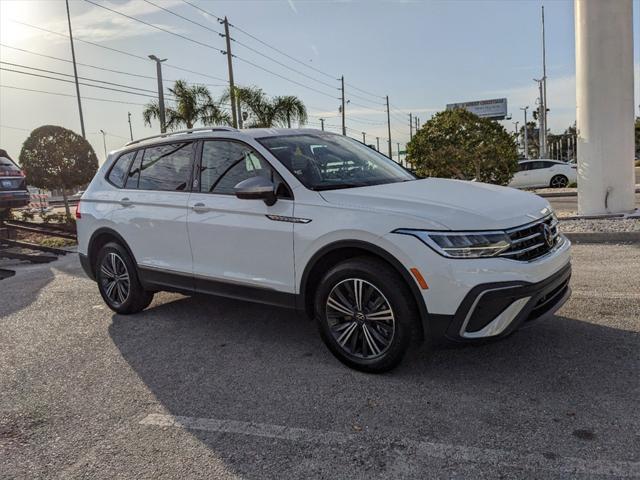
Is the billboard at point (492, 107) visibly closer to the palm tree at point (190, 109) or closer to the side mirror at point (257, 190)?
the palm tree at point (190, 109)

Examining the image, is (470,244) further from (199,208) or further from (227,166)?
(199,208)

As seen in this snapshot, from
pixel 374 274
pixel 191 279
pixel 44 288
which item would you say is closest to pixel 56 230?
pixel 44 288

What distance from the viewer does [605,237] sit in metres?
8.30

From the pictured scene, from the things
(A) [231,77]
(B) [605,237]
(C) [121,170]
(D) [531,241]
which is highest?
(A) [231,77]

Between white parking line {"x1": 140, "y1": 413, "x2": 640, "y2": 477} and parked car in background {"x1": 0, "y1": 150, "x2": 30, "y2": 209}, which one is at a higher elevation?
parked car in background {"x1": 0, "y1": 150, "x2": 30, "y2": 209}

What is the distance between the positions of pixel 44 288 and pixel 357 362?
215 inches

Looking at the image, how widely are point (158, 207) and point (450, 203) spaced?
275cm

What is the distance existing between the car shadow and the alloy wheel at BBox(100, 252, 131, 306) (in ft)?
2.67

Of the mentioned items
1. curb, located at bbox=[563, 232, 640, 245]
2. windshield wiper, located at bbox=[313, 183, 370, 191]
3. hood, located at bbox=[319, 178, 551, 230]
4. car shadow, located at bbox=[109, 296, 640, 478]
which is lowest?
car shadow, located at bbox=[109, 296, 640, 478]

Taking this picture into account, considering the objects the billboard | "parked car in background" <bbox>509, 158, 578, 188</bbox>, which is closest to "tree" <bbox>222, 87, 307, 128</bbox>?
"parked car in background" <bbox>509, 158, 578, 188</bbox>

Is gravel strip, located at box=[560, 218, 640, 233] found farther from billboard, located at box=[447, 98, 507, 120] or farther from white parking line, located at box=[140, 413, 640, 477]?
billboard, located at box=[447, 98, 507, 120]

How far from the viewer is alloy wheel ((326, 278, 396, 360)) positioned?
12.2 ft

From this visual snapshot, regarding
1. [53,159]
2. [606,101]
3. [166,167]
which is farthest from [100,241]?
[53,159]

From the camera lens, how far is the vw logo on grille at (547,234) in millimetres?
3746
